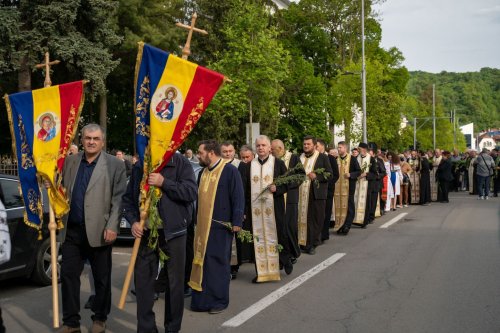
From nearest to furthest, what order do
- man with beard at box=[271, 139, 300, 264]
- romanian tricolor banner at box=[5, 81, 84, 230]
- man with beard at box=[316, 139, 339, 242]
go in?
romanian tricolor banner at box=[5, 81, 84, 230] < man with beard at box=[271, 139, 300, 264] < man with beard at box=[316, 139, 339, 242]

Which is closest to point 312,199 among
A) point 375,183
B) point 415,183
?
point 375,183

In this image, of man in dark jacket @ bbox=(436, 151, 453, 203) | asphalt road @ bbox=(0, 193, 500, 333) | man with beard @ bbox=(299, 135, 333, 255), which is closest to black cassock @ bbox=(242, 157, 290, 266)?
asphalt road @ bbox=(0, 193, 500, 333)

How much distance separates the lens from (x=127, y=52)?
2825cm

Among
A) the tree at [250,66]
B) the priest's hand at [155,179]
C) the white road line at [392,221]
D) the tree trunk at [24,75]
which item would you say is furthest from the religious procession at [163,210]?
the tree trunk at [24,75]

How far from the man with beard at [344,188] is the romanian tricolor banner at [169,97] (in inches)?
357

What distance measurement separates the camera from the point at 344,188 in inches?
583

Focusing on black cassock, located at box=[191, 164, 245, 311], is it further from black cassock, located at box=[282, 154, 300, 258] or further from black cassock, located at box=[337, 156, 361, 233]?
black cassock, located at box=[337, 156, 361, 233]

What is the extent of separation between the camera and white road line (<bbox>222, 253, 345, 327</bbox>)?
6.70 meters

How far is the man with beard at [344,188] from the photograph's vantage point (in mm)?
14484

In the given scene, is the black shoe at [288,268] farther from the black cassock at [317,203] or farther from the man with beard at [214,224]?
the black cassock at [317,203]

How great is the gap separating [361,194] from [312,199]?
4.59 m

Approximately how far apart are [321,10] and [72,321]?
48892 mm

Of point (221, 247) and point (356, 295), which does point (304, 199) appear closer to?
point (356, 295)

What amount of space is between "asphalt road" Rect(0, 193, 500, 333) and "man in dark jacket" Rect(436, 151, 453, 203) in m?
11.6
